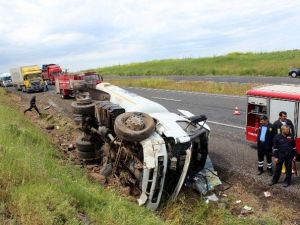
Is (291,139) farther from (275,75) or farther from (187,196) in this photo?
(275,75)

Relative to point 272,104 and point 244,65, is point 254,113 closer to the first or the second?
point 272,104

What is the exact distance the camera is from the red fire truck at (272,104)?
11.5 m

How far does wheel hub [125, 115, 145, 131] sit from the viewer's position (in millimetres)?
8883

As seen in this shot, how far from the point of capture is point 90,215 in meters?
6.62

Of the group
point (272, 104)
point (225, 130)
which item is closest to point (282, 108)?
point (272, 104)

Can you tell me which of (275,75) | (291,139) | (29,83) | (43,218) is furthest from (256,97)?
(275,75)

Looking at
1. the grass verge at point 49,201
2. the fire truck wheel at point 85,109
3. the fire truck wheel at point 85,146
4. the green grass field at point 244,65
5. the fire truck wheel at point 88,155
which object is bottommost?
the green grass field at point 244,65

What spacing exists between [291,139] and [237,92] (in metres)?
18.9

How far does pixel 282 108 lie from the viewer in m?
12.0

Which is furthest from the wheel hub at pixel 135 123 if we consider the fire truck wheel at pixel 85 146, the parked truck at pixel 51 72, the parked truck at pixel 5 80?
the parked truck at pixel 5 80

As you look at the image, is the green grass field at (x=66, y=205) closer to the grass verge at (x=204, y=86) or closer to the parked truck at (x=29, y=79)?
the grass verge at (x=204, y=86)

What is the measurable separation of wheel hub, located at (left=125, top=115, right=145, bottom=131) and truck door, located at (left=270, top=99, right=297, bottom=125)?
481cm

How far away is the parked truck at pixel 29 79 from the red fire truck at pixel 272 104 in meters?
29.3

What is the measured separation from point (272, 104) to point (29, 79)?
31.4 m
